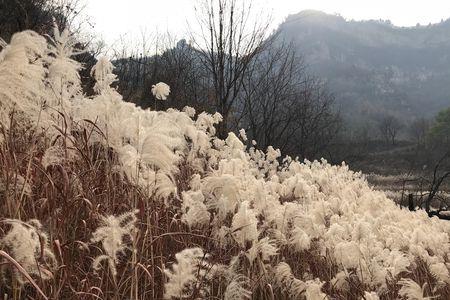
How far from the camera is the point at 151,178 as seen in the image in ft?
8.27

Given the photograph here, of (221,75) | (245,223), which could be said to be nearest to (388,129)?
(221,75)

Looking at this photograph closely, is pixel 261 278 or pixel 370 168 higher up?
pixel 261 278

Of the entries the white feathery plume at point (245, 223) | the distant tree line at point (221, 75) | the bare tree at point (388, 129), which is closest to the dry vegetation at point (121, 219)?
the white feathery plume at point (245, 223)

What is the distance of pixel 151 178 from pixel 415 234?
2.85 meters

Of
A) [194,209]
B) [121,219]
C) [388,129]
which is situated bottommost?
[388,129]

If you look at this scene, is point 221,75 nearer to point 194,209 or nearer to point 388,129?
point 194,209

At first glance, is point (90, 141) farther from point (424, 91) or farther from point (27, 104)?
point (424, 91)

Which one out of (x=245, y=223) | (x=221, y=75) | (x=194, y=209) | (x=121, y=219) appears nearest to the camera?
(x=121, y=219)

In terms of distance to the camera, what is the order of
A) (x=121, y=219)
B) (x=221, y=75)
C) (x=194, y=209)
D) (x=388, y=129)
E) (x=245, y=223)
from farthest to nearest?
1. (x=388, y=129)
2. (x=221, y=75)
3. (x=194, y=209)
4. (x=245, y=223)
5. (x=121, y=219)

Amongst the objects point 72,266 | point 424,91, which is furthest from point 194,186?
point 424,91

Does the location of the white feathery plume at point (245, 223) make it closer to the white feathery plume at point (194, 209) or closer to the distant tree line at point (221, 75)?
the white feathery plume at point (194, 209)

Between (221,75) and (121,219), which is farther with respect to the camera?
(221,75)

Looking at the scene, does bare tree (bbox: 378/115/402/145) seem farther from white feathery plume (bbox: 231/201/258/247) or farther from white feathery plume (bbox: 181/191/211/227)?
white feathery plume (bbox: 231/201/258/247)

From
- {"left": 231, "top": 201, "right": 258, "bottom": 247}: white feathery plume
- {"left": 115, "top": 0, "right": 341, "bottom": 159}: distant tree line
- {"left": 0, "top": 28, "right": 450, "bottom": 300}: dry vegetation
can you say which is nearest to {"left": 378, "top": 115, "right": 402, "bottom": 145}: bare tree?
{"left": 115, "top": 0, "right": 341, "bottom": 159}: distant tree line
